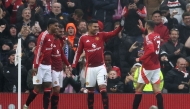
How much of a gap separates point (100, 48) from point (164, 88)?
110 inches

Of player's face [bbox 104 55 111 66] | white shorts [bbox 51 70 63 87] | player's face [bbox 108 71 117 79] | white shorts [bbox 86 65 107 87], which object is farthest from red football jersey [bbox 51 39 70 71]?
player's face [bbox 104 55 111 66]

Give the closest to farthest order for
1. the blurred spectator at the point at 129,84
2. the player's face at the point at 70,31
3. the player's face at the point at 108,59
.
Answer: the blurred spectator at the point at 129,84 < the player's face at the point at 108,59 < the player's face at the point at 70,31

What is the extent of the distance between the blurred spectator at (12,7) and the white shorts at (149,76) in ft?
21.7

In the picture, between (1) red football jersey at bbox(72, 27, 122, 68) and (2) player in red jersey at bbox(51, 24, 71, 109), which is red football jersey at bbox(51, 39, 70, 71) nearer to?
(2) player in red jersey at bbox(51, 24, 71, 109)

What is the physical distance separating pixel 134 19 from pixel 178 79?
3479 millimetres

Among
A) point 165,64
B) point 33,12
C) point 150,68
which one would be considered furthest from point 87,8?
point 150,68

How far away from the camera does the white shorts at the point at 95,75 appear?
18.9 m

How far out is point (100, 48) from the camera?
1900 cm

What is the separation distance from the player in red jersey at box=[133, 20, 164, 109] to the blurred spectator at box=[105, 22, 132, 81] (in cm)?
307

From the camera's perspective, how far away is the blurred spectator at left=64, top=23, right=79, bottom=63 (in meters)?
21.9

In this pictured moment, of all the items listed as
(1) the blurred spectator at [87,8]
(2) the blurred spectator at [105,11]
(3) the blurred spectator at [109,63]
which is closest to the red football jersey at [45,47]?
(3) the blurred spectator at [109,63]

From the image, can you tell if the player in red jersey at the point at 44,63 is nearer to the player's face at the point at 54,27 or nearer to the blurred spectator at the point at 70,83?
the player's face at the point at 54,27

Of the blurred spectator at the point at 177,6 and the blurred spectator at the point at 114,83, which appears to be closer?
the blurred spectator at the point at 114,83

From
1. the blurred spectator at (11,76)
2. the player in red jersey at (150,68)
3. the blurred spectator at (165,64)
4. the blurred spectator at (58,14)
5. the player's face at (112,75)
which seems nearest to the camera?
the player in red jersey at (150,68)
